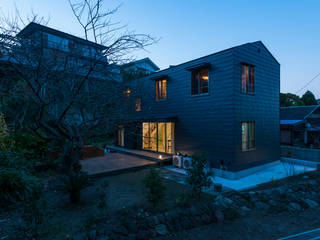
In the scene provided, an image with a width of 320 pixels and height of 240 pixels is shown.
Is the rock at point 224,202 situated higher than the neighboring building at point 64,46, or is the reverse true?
the neighboring building at point 64,46

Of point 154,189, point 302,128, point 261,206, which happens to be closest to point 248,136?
point 261,206

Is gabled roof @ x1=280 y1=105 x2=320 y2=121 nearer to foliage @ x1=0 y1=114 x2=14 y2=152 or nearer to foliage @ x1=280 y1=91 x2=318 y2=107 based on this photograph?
foliage @ x1=280 y1=91 x2=318 y2=107

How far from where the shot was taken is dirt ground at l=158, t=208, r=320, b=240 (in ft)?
11.8

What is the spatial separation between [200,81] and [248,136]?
3874 millimetres

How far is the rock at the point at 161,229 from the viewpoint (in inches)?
143

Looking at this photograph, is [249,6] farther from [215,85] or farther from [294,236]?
[294,236]

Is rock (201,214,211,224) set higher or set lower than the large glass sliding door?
→ lower

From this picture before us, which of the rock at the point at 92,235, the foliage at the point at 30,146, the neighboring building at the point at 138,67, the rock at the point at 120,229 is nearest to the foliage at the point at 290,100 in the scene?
the neighboring building at the point at 138,67

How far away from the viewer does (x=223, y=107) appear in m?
8.40

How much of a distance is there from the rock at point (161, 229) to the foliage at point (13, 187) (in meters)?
3.25

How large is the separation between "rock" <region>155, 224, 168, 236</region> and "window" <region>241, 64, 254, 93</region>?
290 inches

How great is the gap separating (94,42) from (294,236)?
6867mm

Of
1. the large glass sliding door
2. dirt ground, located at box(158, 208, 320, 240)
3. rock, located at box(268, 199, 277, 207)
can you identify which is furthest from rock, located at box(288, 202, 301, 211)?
the large glass sliding door

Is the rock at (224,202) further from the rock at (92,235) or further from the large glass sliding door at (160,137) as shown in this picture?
the large glass sliding door at (160,137)
